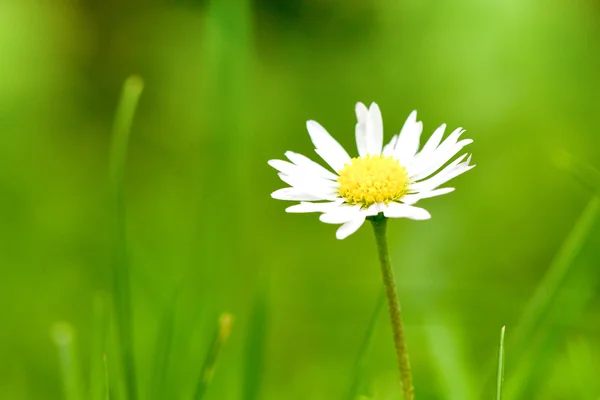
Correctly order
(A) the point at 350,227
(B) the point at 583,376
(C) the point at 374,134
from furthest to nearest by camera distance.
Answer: (B) the point at 583,376 < (C) the point at 374,134 < (A) the point at 350,227

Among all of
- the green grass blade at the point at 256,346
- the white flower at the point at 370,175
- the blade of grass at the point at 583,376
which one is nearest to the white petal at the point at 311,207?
the white flower at the point at 370,175

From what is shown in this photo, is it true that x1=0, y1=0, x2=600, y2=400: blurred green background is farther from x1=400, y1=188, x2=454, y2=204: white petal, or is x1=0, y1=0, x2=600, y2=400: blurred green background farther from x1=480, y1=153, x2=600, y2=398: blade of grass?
x1=400, y1=188, x2=454, y2=204: white petal

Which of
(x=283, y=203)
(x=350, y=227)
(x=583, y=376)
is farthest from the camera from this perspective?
(x=283, y=203)

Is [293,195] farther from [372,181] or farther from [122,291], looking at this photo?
[122,291]

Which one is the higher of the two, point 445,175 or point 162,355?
point 445,175

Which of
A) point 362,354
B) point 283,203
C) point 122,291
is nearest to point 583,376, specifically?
point 362,354

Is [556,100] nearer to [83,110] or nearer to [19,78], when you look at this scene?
[83,110]

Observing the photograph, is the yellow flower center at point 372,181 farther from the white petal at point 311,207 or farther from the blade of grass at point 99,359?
the blade of grass at point 99,359
